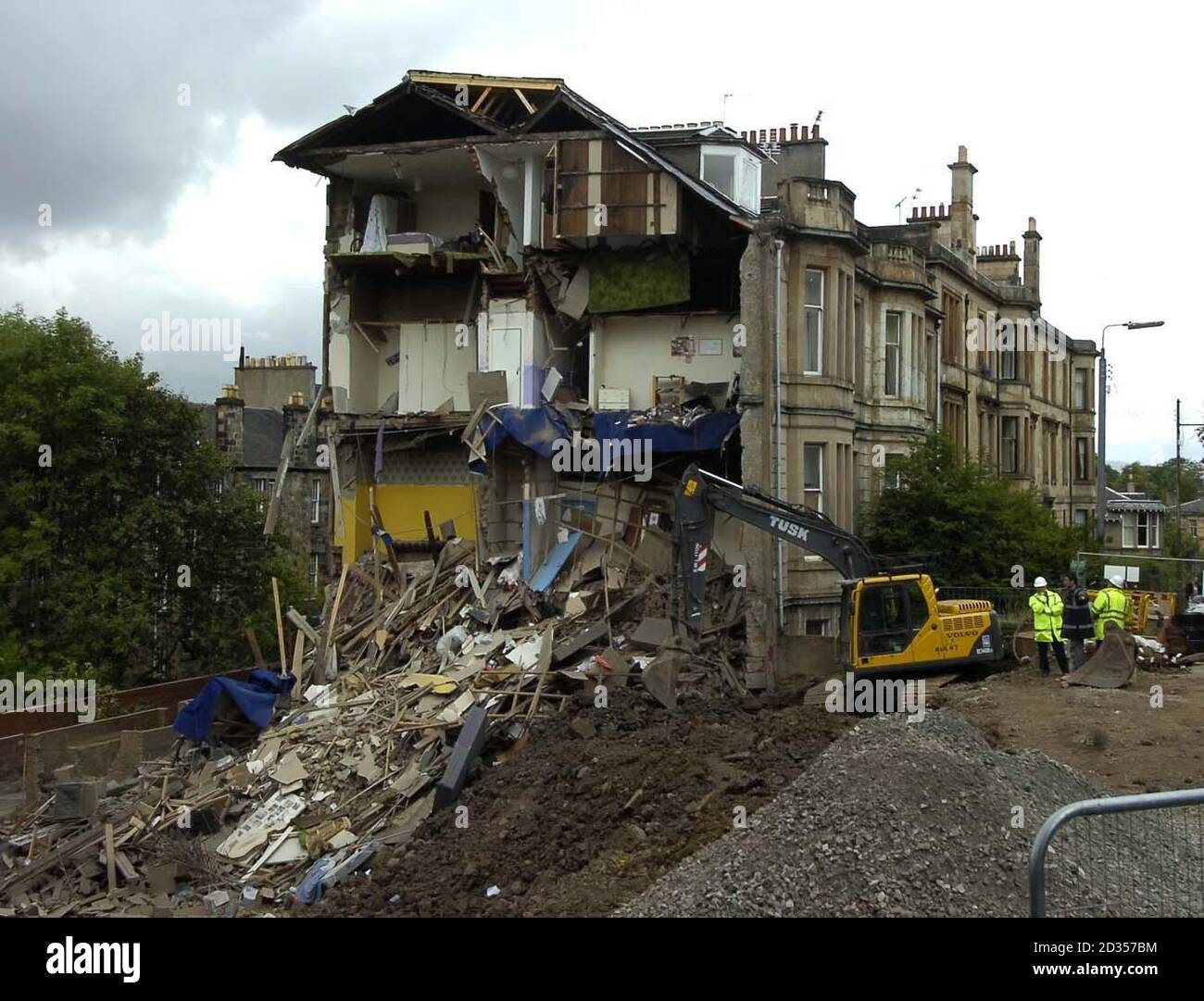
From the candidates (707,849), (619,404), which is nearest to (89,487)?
(619,404)

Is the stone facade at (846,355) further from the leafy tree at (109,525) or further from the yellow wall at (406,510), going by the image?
the leafy tree at (109,525)

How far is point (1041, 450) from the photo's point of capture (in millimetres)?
42250

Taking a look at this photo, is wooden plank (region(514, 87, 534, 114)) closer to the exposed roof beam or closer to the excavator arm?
the exposed roof beam

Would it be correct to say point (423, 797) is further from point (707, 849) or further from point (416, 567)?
point (416, 567)

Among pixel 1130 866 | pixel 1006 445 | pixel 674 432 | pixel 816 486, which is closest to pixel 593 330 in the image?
pixel 674 432

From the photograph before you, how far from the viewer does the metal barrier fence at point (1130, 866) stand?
25.8 ft

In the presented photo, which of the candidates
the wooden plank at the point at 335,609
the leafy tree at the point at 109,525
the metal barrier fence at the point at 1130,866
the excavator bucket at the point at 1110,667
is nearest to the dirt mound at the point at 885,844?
the metal barrier fence at the point at 1130,866

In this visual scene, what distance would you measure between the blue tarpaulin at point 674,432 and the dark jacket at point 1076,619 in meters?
6.82

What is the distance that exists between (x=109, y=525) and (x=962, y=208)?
87.2 ft

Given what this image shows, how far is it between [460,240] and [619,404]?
5368mm

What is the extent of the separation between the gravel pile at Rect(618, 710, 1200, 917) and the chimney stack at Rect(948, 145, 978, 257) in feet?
88.5

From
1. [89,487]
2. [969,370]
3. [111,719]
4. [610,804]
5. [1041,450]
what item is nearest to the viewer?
[610,804]

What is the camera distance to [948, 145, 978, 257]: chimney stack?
37.1 m
